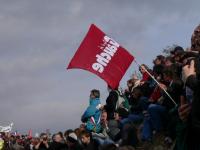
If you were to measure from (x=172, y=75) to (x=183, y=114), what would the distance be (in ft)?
9.58

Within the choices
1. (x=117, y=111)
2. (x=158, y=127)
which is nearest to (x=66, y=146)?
(x=117, y=111)

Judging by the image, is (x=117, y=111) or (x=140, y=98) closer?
(x=140, y=98)

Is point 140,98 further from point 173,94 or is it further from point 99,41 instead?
point 173,94

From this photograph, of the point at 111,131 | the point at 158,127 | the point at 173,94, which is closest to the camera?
the point at 173,94

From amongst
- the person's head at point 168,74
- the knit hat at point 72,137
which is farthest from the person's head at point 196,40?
the knit hat at point 72,137

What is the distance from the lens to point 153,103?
944 cm

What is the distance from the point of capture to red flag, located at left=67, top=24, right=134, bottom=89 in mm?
9680

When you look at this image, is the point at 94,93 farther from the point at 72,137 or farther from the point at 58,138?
the point at 58,138

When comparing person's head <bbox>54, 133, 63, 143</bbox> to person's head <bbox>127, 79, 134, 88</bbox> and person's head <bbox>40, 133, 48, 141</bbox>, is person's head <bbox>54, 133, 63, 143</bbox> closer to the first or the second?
person's head <bbox>40, 133, 48, 141</bbox>

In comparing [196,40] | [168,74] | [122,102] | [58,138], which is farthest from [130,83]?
[196,40]

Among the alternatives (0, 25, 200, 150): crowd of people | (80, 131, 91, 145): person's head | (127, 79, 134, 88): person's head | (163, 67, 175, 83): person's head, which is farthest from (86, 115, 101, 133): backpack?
(163, 67, 175, 83): person's head

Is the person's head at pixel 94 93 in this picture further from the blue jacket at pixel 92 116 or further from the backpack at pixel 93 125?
the backpack at pixel 93 125

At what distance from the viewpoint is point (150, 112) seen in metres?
8.93

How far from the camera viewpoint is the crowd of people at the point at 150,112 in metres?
5.54
